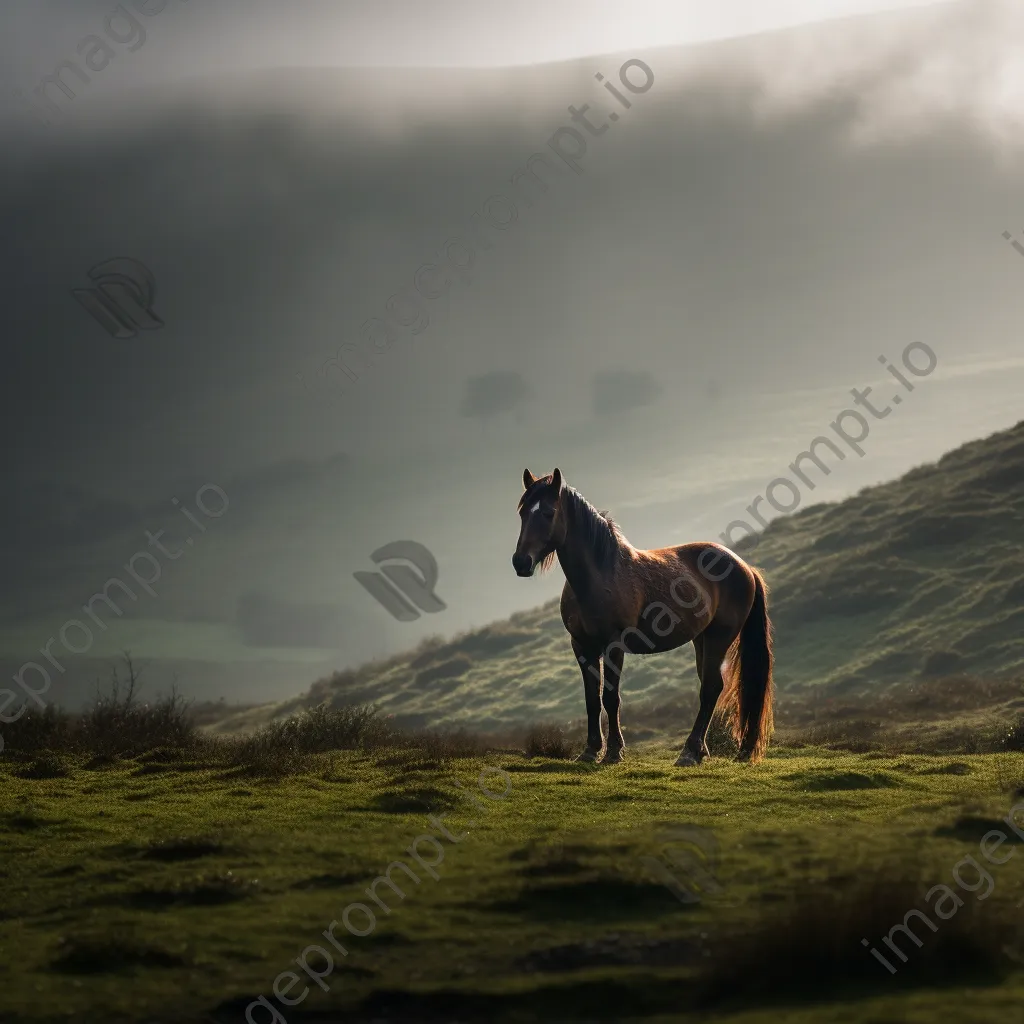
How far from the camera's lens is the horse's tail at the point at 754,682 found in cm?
1683

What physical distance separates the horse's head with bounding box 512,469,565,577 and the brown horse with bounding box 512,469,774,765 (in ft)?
0.04

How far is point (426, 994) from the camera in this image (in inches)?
235

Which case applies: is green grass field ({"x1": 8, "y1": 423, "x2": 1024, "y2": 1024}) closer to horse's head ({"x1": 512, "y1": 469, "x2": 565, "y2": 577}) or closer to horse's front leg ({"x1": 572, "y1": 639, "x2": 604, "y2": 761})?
horse's front leg ({"x1": 572, "y1": 639, "x2": 604, "y2": 761})

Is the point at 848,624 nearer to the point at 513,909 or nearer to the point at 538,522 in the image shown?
the point at 538,522

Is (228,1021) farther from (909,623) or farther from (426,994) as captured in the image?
(909,623)

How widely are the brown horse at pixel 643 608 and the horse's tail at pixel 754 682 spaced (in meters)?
0.02

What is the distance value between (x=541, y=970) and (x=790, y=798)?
6.69 metres

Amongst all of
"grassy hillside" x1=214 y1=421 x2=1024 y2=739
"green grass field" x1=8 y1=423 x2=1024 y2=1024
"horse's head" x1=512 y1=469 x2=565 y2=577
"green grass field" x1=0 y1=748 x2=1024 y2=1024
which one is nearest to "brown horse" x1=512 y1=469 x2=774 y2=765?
"horse's head" x1=512 y1=469 x2=565 y2=577

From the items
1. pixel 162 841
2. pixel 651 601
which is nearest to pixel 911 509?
pixel 651 601

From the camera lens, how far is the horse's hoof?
1562cm

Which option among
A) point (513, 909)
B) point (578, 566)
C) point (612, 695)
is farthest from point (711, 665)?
point (513, 909)

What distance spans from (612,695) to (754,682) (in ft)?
9.35

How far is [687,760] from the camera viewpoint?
51.8 feet

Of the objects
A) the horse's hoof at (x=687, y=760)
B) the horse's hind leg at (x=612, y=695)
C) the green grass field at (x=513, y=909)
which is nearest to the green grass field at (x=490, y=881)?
the green grass field at (x=513, y=909)
